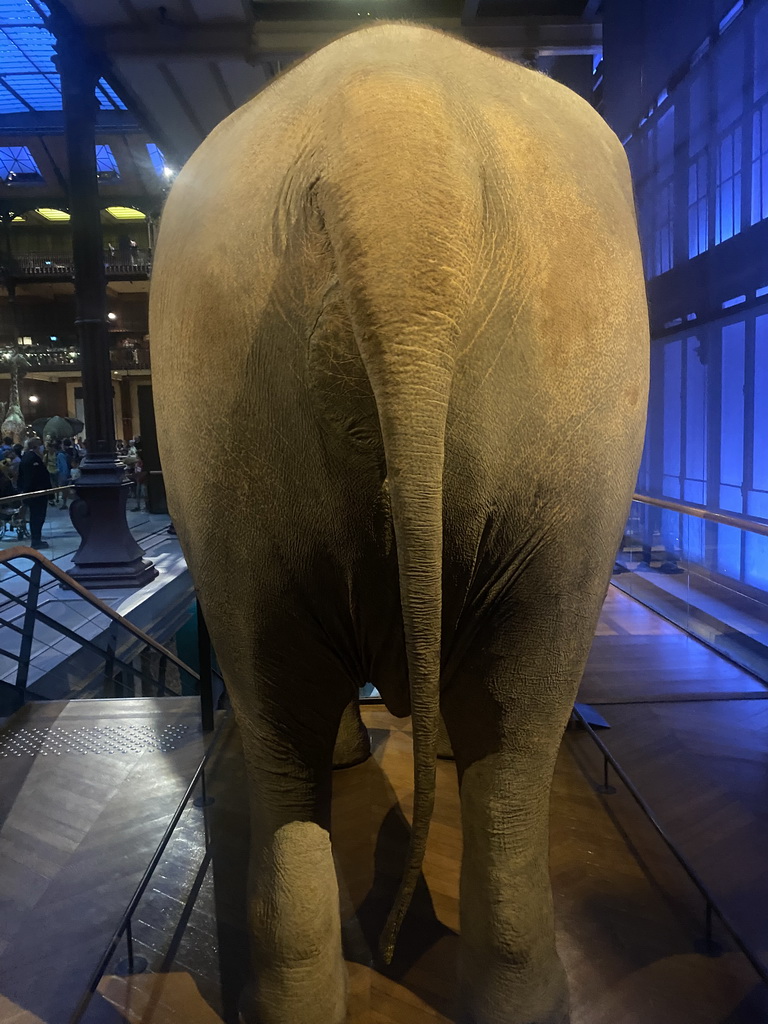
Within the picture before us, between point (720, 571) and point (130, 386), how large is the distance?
168 inches

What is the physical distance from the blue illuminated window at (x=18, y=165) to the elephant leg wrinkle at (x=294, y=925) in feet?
21.8

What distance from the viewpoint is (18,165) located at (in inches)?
236

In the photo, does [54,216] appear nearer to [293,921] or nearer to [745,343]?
[745,343]

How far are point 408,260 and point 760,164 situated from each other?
9.40 feet

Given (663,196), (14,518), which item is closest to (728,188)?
(663,196)

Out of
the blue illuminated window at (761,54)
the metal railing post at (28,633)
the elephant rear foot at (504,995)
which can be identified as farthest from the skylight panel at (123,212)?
the elephant rear foot at (504,995)

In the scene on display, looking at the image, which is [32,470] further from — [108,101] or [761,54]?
[761,54]

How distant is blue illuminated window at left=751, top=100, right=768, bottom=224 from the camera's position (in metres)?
2.75

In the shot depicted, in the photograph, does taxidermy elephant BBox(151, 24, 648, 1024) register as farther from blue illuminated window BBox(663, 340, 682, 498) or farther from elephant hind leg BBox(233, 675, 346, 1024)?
blue illuminated window BBox(663, 340, 682, 498)

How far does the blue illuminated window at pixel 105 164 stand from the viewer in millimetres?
5770

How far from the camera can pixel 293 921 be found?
4.04 feet

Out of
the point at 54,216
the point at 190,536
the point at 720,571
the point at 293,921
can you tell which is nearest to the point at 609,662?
the point at 720,571

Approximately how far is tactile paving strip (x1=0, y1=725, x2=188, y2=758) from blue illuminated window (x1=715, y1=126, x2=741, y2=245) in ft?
10.2

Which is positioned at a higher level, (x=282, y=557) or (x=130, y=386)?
(x=130, y=386)
